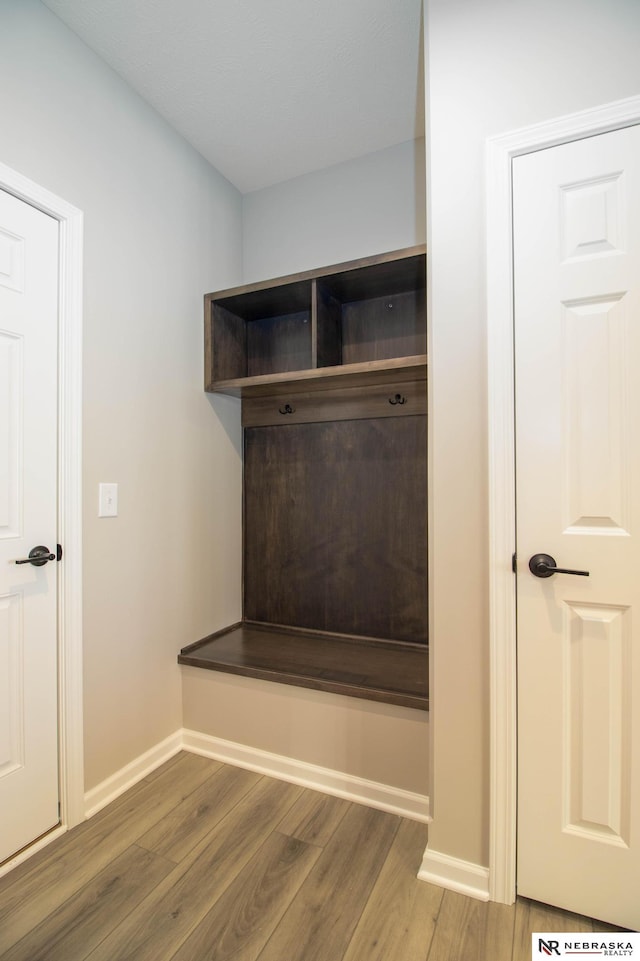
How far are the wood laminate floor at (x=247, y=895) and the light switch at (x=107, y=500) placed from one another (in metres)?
1.11

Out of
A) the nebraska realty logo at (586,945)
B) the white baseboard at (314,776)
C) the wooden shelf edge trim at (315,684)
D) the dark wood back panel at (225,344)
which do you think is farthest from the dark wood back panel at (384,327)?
the nebraska realty logo at (586,945)

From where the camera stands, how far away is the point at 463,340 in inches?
54.2

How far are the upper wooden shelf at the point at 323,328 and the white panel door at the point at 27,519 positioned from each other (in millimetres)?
860

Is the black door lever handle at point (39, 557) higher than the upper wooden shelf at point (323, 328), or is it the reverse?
the upper wooden shelf at point (323, 328)

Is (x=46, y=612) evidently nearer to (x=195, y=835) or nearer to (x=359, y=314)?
(x=195, y=835)

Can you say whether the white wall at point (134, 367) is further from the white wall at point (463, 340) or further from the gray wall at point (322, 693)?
→ the white wall at point (463, 340)

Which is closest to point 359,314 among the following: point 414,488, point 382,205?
point 382,205

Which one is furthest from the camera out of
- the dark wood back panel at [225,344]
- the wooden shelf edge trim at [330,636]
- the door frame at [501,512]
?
the dark wood back panel at [225,344]

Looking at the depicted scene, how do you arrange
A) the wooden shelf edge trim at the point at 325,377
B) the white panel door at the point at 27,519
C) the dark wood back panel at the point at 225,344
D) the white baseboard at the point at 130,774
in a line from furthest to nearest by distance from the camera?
1. the dark wood back panel at the point at 225,344
2. the wooden shelf edge trim at the point at 325,377
3. the white baseboard at the point at 130,774
4. the white panel door at the point at 27,519

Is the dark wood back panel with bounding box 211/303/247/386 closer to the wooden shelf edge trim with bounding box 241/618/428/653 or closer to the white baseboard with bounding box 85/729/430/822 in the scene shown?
the wooden shelf edge trim with bounding box 241/618/428/653

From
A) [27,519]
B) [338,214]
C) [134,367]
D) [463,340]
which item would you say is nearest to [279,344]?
[338,214]

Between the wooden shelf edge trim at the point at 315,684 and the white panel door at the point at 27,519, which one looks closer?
the white panel door at the point at 27,519

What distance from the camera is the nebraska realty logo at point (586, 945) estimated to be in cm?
119

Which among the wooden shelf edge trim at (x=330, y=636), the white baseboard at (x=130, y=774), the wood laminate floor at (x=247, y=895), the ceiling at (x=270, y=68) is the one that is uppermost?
the ceiling at (x=270, y=68)
